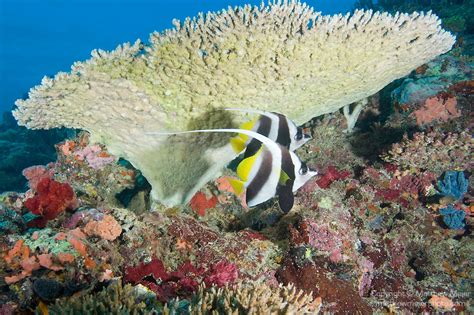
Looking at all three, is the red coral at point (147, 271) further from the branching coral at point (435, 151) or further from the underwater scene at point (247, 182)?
the branching coral at point (435, 151)

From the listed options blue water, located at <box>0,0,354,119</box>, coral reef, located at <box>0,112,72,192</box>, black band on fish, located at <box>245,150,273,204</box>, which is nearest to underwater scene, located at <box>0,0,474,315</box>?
black band on fish, located at <box>245,150,273,204</box>

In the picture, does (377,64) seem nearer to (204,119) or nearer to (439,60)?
(204,119)

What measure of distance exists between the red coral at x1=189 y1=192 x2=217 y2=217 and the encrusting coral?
238 millimetres

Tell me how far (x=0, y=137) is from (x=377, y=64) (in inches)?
583

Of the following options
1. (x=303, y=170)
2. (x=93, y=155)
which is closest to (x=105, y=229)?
(x=303, y=170)

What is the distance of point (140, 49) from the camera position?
3057 mm

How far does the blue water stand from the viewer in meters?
96.8

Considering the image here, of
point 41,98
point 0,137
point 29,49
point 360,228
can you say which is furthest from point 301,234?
point 29,49

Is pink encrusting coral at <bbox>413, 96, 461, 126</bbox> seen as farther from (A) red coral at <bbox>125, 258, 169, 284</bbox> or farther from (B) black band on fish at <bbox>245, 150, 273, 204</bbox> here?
(A) red coral at <bbox>125, 258, 169, 284</bbox>

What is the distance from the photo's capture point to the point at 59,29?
10875 cm

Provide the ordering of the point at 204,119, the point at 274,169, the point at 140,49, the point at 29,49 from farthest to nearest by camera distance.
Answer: the point at 29,49, the point at 204,119, the point at 140,49, the point at 274,169

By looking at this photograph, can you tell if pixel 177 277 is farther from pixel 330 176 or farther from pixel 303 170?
pixel 330 176

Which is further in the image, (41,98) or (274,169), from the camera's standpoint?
(41,98)

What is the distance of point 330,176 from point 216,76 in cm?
254
